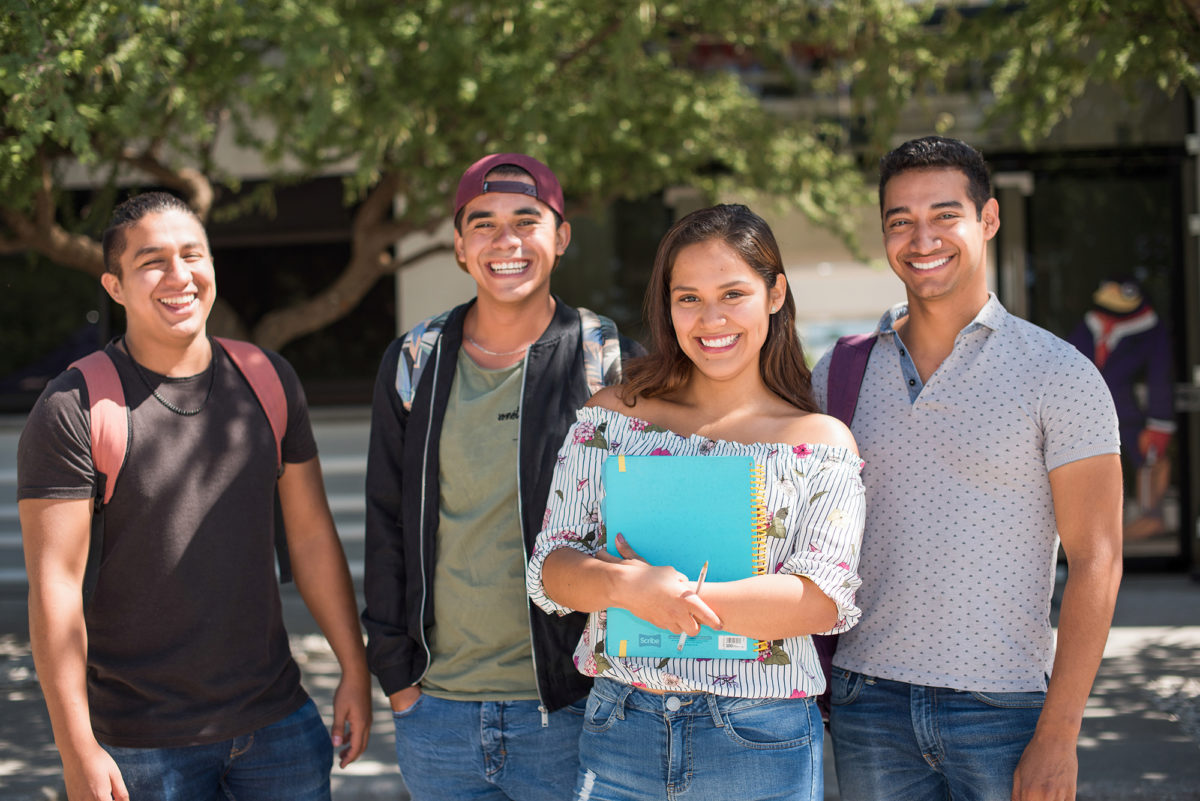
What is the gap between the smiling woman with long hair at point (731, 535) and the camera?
2053mm

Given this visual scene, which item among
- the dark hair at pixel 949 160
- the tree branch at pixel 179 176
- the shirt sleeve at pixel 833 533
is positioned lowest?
the shirt sleeve at pixel 833 533

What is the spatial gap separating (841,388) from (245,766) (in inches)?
68.9

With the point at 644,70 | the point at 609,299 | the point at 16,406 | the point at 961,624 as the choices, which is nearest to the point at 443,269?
the point at 609,299

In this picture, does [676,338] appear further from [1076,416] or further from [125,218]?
[125,218]

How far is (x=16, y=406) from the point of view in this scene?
9.55m

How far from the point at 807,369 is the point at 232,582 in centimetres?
150

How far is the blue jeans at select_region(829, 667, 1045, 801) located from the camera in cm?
229

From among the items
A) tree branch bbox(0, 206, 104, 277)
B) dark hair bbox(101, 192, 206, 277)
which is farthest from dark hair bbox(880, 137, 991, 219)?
tree branch bbox(0, 206, 104, 277)

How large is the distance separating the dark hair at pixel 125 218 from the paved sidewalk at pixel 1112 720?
8.96 feet

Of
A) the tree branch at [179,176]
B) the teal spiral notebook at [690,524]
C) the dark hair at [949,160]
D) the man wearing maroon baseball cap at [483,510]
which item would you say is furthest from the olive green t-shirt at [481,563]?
the tree branch at [179,176]

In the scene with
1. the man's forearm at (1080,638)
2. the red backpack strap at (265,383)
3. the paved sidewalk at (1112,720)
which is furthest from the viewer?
the paved sidewalk at (1112,720)

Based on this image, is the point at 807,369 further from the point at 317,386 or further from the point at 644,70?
the point at 317,386

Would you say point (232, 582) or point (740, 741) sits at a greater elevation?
point (232, 582)

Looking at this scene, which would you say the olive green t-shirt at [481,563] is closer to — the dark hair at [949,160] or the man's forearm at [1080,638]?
the dark hair at [949,160]
